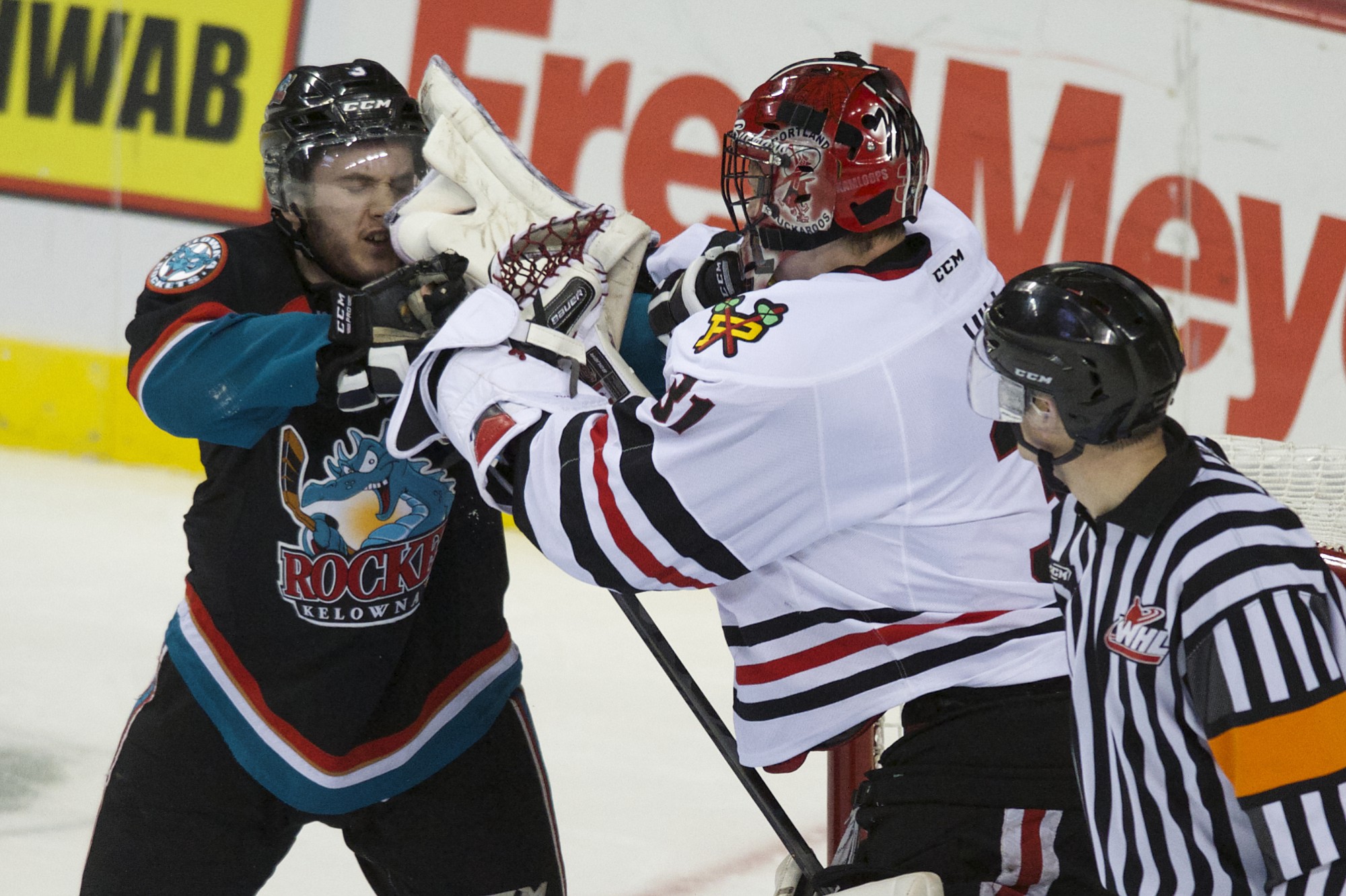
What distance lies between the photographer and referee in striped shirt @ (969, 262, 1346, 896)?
1162mm

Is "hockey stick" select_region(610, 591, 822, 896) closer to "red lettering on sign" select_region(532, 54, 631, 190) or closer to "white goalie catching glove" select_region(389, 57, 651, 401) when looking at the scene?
"white goalie catching glove" select_region(389, 57, 651, 401)

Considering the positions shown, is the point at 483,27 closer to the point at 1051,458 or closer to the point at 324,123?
the point at 324,123

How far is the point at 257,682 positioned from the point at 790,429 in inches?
32.9

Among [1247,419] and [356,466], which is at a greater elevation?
[356,466]

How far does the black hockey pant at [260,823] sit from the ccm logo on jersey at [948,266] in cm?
84

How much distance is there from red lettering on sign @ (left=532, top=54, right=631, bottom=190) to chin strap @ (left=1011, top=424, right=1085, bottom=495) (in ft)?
11.8

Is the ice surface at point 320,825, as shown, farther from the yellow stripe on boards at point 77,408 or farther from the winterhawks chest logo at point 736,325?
the winterhawks chest logo at point 736,325

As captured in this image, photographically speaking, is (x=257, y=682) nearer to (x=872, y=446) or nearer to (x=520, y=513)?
(x=520, y=513)

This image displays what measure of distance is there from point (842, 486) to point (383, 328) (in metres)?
0.53

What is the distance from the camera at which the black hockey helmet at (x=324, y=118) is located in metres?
1.86

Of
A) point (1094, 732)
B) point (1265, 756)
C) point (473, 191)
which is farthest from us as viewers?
point (473, 191)

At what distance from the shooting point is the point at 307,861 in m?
2.90

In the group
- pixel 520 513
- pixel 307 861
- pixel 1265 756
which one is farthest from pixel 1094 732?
pixel 307 861

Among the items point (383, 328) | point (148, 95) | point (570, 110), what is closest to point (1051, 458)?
point (383, 328)
